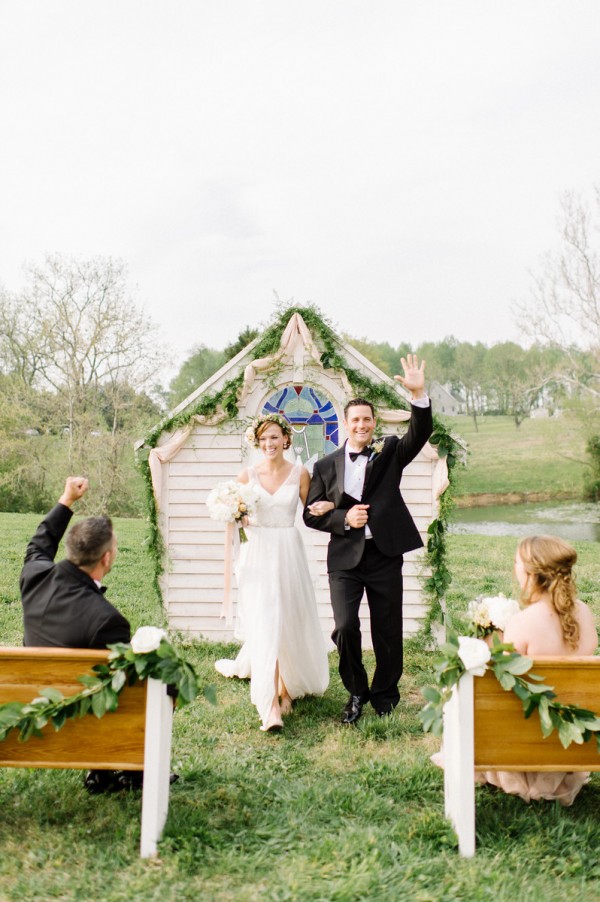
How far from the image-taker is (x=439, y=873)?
3.18 m

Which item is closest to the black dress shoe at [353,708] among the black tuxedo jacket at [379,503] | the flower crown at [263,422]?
the black tuxedo jacket at [379,503]

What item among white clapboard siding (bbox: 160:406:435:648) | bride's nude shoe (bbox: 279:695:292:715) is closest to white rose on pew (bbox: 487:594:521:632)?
bride's nude shoe (bbox: 279:695:292:715)

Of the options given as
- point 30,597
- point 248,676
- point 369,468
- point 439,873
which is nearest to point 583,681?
point 439,873

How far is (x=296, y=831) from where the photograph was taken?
354cm

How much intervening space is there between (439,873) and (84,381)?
21.6 meters

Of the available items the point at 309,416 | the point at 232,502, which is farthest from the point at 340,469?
the point at 309,416

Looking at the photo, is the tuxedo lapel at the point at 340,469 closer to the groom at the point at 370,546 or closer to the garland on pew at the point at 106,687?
the groom at the point at 370,546

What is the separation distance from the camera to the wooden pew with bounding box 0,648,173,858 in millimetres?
3334

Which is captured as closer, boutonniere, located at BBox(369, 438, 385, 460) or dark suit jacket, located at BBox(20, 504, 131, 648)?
dark suit jacket, located at BBox(20, 504, 131, 648)

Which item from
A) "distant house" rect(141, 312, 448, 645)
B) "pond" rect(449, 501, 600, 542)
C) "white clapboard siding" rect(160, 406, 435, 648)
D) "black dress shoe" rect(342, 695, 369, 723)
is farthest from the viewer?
"pond" rect(449, 501, 600, 542)

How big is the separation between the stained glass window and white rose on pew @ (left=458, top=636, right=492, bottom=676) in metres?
4.15

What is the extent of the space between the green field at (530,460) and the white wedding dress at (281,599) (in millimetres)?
22300

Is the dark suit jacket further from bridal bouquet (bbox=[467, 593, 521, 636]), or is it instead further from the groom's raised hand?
the groom's raised hand

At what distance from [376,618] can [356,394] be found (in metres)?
2.62
